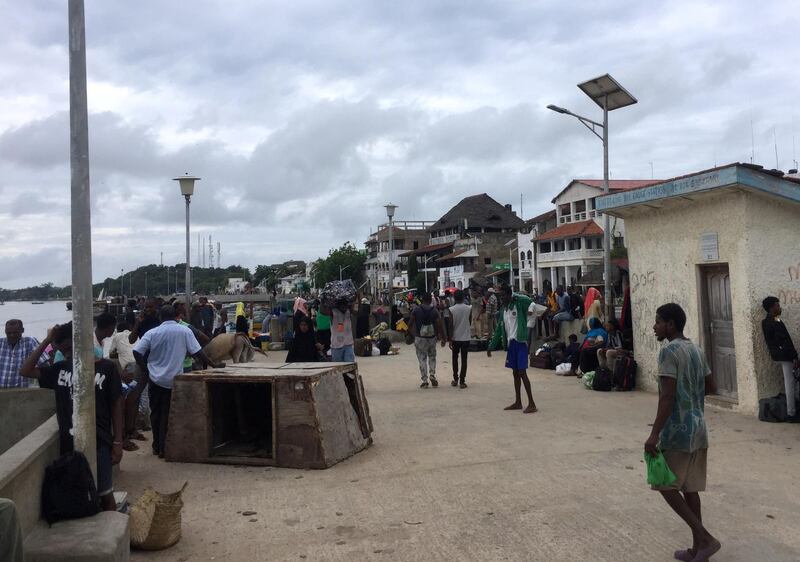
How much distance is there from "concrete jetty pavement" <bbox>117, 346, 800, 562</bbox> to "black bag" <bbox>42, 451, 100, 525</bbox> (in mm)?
732

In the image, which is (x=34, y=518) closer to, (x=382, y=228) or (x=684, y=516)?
(x=684, y=516)

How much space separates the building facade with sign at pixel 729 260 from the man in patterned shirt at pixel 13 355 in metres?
8.71

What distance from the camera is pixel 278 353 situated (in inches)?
840

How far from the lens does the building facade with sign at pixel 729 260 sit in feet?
29.0

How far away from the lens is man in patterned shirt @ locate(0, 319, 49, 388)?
754 cm

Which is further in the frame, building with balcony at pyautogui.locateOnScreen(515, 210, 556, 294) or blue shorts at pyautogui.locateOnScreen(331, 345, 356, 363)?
building with balcony at pyautogui.locateOnScreen(515, 210, 556, 294)

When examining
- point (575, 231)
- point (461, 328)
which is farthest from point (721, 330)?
point (575, 231)

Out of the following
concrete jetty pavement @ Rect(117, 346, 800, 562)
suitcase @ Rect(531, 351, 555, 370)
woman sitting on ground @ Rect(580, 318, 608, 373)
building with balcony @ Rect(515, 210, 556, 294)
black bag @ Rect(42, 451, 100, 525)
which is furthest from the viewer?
building with balcony @ Rect(515, 210, 556, 294)

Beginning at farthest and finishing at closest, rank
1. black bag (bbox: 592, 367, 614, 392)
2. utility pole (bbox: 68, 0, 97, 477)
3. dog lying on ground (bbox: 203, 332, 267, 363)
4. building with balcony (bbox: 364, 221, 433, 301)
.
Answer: building with balcony (bbox: 364, 221, 433, 301)
black bag (bbox: 592, 367, 614, 392)
dog lying on ground (bbox: 203, 332, 267, 363)
utility pole (bbox: 68, 0, 97, 477)

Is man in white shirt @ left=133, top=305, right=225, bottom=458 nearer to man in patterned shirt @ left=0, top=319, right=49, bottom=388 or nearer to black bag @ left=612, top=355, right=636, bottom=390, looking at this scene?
man in patterned shirt @ left=0, top=319, right=49, bottom=388

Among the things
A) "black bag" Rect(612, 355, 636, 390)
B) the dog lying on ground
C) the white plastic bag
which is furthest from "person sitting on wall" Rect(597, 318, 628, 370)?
the dog lying on ground

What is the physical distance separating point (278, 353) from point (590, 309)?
1049 centimetres

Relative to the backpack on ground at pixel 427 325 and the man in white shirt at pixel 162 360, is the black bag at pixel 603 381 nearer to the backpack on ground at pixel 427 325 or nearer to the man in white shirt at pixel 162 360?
the backpack on ground at pixel 427 325

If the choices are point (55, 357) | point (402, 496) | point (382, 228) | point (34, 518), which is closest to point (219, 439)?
point (55, 357)
